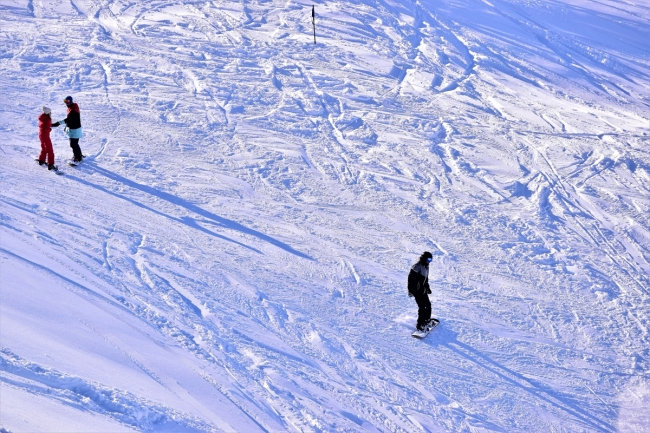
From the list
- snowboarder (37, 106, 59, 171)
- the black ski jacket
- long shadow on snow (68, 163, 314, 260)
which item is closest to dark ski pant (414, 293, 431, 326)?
A: the black ski jacket

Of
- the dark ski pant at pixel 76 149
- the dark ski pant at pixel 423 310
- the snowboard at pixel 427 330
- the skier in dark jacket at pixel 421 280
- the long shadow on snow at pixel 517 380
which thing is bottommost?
the long shadow on snow at pixel 517 380

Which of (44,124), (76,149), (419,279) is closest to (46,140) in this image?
(44,124)

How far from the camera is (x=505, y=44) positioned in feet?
68.1

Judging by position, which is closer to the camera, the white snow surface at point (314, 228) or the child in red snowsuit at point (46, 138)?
the white snow surface at point (314, 228)

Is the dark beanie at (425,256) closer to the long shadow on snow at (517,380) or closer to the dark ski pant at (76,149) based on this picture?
the long shadow on snow at (517,380)

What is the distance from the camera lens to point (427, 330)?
8.98m

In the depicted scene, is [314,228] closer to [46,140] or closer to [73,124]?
[73,124]

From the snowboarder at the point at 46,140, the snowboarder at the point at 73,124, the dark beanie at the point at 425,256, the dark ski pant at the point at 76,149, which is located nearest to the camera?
the dark beanie at the point at 425,256

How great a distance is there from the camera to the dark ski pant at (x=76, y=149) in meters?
11.9

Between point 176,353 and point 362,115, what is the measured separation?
30.7 feet

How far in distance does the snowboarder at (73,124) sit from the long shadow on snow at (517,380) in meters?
7.25

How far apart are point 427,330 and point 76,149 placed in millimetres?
7273

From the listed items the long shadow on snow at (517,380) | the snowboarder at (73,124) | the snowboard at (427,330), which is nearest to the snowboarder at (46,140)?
the snowboarder at (73,124)

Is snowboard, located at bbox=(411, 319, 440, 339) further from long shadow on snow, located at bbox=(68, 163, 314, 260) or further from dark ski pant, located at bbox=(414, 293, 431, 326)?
long shadow on snow, located at bbox=(68, 163, 314, 260)
